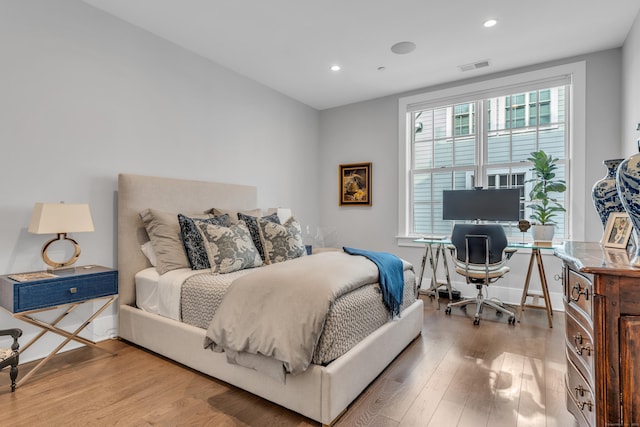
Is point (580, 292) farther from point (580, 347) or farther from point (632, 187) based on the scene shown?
point (632, 187)

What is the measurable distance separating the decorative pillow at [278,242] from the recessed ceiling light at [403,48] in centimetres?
213

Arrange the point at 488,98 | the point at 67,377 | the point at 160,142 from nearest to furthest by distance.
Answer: the point at 67,377 < the point at 160,142 < the point at 488,98

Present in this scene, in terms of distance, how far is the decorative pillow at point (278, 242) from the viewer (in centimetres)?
297

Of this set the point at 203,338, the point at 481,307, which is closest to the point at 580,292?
the point at 203,338

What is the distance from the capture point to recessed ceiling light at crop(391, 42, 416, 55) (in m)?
3.33

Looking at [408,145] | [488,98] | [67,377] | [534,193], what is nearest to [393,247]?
[408,145]

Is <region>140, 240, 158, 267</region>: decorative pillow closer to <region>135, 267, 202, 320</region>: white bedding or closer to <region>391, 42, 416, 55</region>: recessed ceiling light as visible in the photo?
<region>135, 267, 202, 320</region>: white bedding

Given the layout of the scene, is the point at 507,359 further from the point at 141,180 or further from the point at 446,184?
the point at 141,180

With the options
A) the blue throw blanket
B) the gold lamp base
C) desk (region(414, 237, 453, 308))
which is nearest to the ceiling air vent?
desk (region(414, 237, 453, 308))

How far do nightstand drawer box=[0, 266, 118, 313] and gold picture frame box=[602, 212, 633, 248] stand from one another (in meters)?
3.05

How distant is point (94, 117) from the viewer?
2.73 meters

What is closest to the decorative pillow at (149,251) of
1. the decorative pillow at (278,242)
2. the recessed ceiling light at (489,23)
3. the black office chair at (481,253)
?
the decorative pillow at (278,242)

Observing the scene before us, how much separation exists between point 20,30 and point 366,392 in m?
3.37

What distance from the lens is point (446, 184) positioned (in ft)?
14.8
